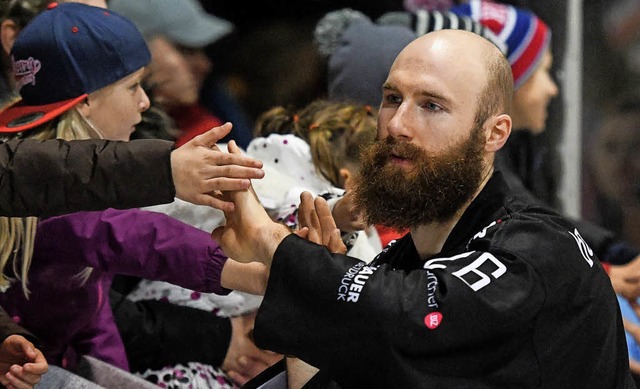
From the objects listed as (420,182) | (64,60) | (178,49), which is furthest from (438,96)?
(178,49)

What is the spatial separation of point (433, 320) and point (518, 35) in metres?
2.09

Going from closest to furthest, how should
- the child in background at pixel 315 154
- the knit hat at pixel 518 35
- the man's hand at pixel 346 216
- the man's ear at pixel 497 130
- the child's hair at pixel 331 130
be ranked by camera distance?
the man's ear at pixel 497 130
the man's hand at pixel 346 216
the child in background at pixel 315 154
the child's hair at pixel 331 130
the knit hat at pixel 518 35

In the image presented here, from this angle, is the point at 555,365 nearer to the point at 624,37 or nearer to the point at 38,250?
the point at 38,250

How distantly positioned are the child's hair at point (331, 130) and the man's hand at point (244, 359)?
40cm

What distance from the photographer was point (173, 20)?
3562mm

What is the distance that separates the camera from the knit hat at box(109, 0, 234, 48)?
3469 millimetres

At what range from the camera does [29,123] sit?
2033mm

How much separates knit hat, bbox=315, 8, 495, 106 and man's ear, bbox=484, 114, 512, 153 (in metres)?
0.91

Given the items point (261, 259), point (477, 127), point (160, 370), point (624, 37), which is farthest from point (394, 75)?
point (624, 37)

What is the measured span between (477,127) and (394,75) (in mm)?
153

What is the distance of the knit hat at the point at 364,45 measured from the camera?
2.82 meters

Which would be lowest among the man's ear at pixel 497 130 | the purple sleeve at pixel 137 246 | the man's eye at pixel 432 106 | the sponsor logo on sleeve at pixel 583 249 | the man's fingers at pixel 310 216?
the purple sleeve at pixel 137 246

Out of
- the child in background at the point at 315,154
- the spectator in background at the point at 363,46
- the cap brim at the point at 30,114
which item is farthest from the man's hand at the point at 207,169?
the spectator in background at the point at 363,46

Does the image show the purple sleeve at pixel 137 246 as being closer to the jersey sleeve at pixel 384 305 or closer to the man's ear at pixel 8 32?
the jersey sleeve at pixel 384 305
